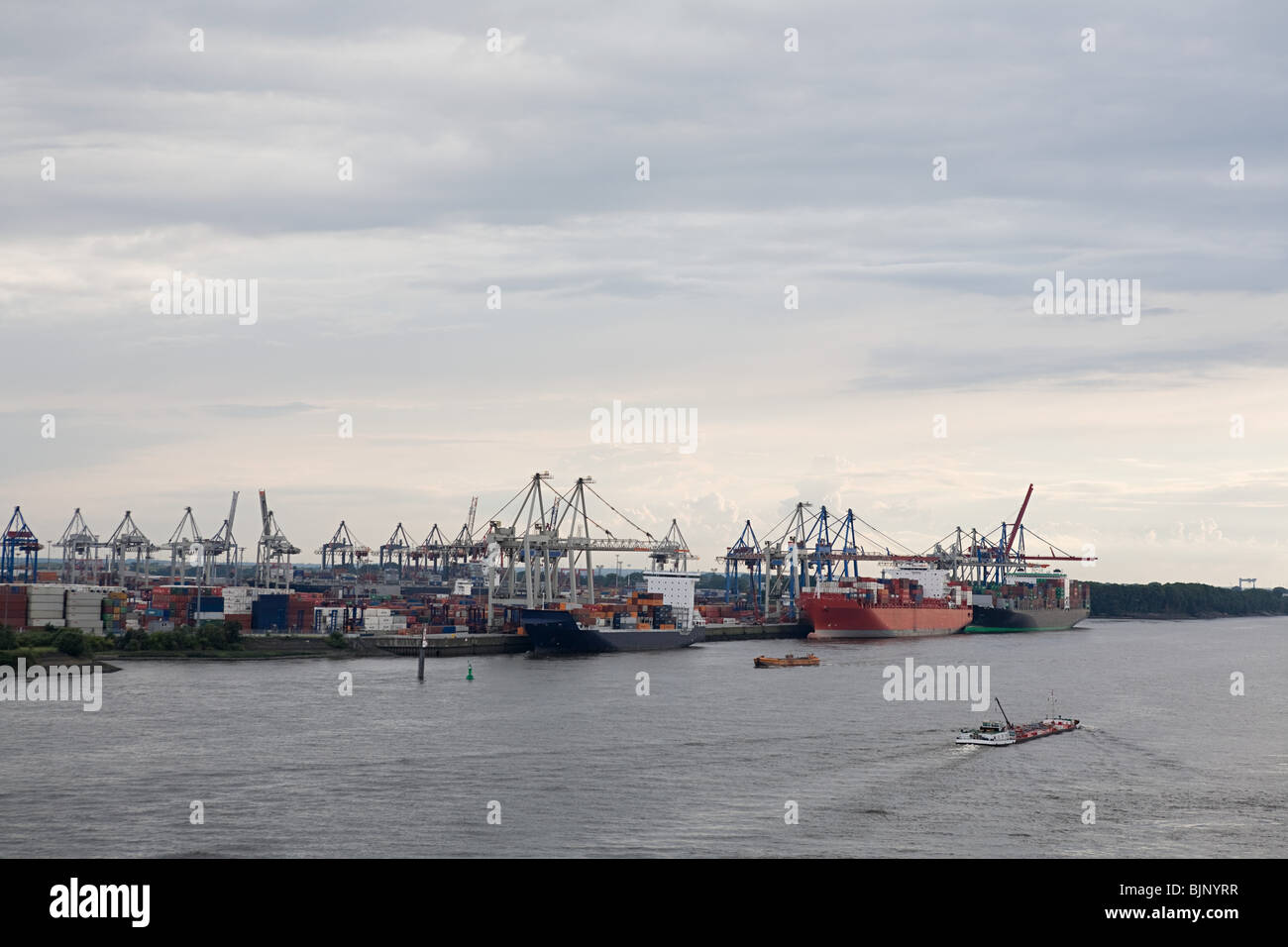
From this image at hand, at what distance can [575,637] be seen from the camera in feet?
275

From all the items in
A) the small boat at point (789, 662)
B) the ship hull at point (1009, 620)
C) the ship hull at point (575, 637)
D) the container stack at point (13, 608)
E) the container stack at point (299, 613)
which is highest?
the container stack at point (13, 608)

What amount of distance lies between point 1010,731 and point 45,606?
202 ft

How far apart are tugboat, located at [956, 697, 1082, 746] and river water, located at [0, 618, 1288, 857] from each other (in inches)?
24.5

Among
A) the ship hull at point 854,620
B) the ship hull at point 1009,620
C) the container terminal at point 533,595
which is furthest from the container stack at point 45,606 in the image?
the ship hull at point 1009,620

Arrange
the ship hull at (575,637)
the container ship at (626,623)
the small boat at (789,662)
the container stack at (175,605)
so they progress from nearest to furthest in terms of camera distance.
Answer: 1. the small boat at (789,662)
2. the ship hull at (575,637)
3. the container ship at (626,623)
4. the container stack at (175,605)

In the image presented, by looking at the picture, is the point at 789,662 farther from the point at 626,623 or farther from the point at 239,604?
the point at 239,604

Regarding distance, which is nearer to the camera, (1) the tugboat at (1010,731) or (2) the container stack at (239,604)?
(1) the tugboat at (1010,731)

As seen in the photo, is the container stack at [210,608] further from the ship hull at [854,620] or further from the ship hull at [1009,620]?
the ship hull at [1009,620]

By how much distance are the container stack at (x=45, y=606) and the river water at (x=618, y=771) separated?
61.1 ft

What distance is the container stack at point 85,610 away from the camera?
7812cm

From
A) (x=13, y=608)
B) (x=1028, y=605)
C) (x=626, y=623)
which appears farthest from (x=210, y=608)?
(x=1028, y=605)
